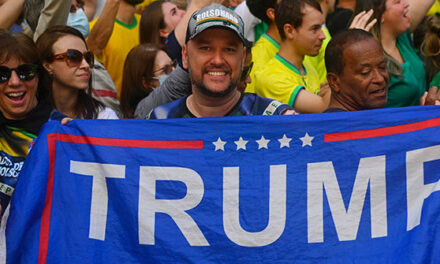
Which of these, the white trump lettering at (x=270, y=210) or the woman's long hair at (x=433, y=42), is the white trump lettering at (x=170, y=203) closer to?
the white trump lettering at (x=270, y=210)

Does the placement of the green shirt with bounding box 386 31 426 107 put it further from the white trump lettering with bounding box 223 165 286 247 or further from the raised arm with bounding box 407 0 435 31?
Answer: the white trump lettering with bounding box 223 165 286 247

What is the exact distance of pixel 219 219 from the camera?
13.5ft

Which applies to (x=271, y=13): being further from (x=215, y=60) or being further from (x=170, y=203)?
(x=170, y=203)

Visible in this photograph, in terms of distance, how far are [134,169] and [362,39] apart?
4.98 ft

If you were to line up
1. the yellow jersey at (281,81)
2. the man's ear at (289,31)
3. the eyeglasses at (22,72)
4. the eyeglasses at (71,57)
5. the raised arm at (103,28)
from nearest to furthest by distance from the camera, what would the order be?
the eyeglasses at (22,72) < the eyeglasses at (71,57) < the yellow jersey at (281,81) < the man's ear at (289,31) < the raised arm at (103,28)

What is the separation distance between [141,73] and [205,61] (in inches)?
90.8

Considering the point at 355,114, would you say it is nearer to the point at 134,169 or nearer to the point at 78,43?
the point at 134,169

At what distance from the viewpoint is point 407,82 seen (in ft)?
19.0

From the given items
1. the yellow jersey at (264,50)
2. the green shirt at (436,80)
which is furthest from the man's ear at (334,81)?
the yellow jersey at (264,50)

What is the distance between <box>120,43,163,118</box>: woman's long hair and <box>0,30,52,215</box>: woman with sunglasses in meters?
1.66

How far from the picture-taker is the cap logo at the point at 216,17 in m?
4.24

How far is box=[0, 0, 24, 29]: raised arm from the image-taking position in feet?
19.9

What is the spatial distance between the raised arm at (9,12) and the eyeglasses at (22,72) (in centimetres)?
150

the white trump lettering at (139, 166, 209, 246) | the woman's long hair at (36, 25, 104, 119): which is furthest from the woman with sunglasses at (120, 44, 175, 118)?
the white trump lettering at (139, 166, 209, 246)
